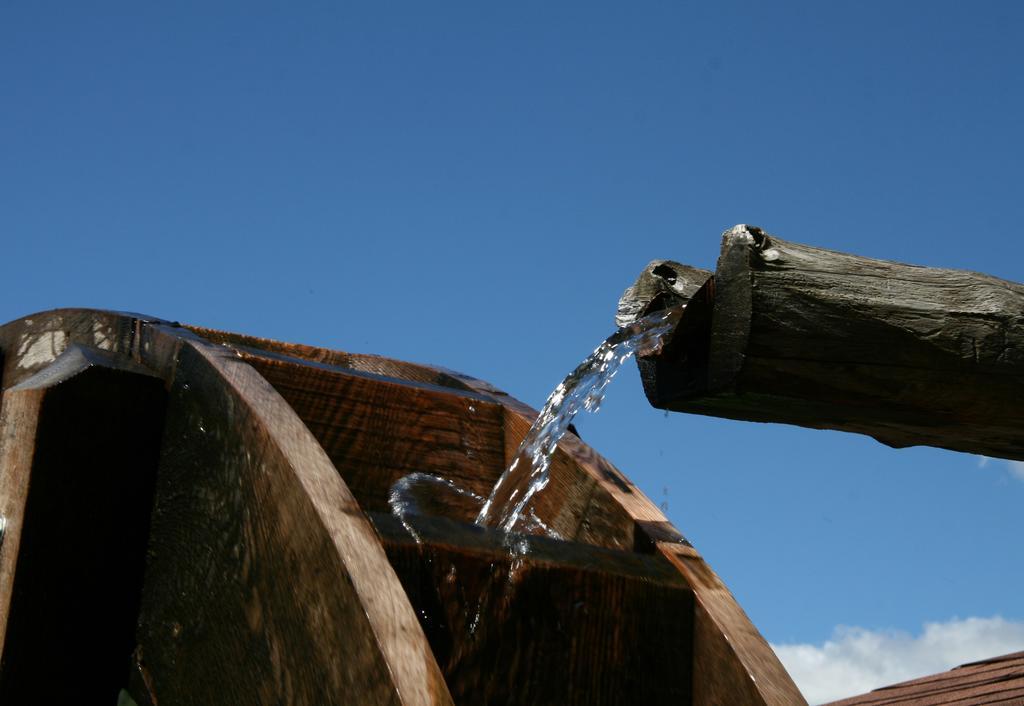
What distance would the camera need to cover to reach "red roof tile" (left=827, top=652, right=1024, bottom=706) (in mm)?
4548

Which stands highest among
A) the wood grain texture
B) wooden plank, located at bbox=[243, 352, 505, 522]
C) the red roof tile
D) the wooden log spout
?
the wooden log spout

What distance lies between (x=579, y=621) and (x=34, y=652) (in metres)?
1.14

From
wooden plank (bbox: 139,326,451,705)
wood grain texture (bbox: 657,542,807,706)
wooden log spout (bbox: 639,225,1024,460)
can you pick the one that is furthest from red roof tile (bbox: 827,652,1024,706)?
wooden plank (bbox: 139,326,451,705)

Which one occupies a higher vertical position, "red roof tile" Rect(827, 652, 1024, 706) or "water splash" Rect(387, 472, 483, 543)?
"water splash" Rect(387, 472, 483, 543)

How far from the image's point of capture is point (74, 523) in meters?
2.43

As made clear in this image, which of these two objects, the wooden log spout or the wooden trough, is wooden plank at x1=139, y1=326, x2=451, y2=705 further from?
the wooden log spout

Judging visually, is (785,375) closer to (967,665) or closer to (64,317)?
(64,317)

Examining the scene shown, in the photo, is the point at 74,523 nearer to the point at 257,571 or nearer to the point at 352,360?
the point at 257,571

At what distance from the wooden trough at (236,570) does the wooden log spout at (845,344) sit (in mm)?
511

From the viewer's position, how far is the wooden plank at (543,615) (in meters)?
2.30

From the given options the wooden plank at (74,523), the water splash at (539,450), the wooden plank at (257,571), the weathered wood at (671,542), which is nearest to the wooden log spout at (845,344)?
the weathered wood at (671,542)

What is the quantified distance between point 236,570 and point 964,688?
3757 millimetres

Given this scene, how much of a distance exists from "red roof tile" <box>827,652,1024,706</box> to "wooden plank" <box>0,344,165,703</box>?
3.39 m

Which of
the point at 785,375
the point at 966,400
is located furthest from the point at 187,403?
the point at 966,400
